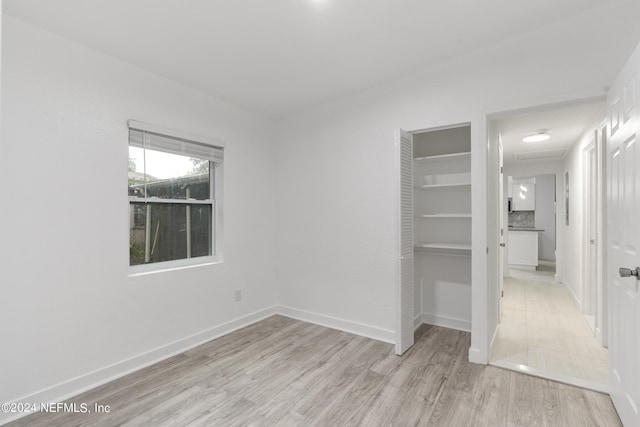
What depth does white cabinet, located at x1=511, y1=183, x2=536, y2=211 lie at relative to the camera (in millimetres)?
8211

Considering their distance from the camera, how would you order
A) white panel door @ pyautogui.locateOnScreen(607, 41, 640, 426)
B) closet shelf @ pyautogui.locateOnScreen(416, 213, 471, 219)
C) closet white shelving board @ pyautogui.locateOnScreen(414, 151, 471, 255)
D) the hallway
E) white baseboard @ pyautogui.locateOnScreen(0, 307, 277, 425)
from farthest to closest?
closet white shelving board @ pyautogui.locateOnScreen(414, 151, 471, 255), closet shelf @ pyautogui.locateOnScreen(416, 213, 471, 219), the hallway, white baseboard @ pyautogui.locateOnScreen(0, 307, 277, 425), white panel door @ pyautogui.locateOnScreen(607, 41, 640, 426)

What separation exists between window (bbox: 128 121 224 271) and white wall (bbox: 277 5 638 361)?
3.09 ft

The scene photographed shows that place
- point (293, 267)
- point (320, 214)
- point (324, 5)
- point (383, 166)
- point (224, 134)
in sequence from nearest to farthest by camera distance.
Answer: point (324, 5) → point (383, 166) → point (224, 134) → point (320, 214) → point (293, 267)

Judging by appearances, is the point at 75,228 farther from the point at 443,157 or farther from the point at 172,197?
the point at 443,157

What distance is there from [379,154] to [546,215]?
7.22m

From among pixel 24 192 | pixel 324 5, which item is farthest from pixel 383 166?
pixel 24 192

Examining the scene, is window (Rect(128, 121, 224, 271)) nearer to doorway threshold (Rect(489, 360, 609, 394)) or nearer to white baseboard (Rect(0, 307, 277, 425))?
white baseboard (Rect(0, 307, 277, 425))

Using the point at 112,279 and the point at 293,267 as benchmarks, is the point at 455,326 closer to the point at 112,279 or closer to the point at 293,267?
the point at 293,267

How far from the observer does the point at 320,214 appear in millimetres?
3666

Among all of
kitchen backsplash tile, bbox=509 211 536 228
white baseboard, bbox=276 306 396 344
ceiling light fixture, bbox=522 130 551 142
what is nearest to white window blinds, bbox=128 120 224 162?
white baseboard, bbox=276 306 396 344

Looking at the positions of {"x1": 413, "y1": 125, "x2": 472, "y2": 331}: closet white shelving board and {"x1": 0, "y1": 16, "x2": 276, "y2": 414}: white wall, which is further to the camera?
{"x1": 413, "y1": 125, "x2": 472, "y2": 331}: closet white shelving board

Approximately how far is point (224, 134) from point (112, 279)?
1.79m

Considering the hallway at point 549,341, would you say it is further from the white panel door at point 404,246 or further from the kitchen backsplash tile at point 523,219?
the kitchen backsplash tile at point 523,219

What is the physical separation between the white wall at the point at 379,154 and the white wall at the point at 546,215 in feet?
20.9
